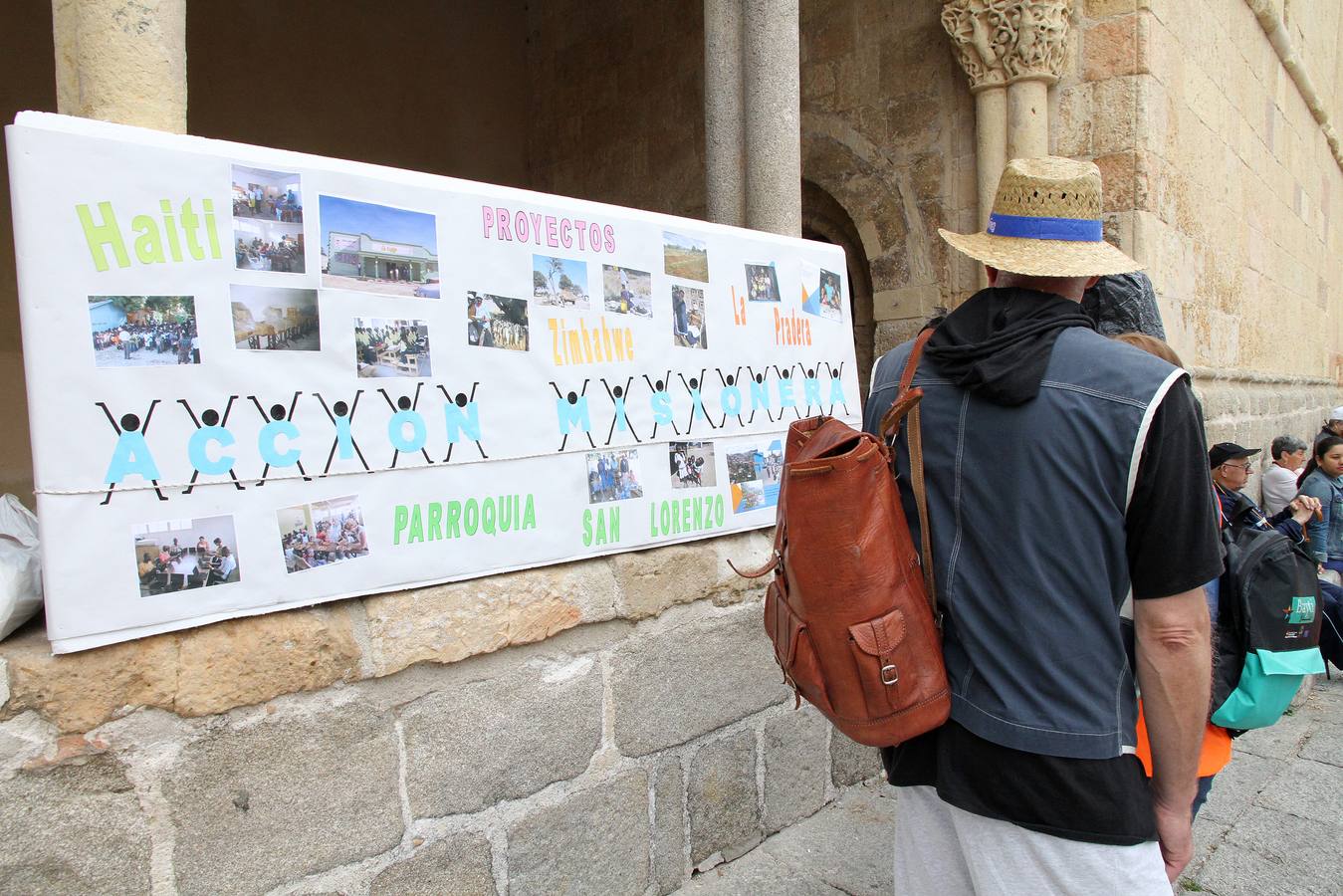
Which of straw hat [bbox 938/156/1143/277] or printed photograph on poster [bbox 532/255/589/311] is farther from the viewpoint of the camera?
printed photograph on poster [bbox 532/255/589/311]

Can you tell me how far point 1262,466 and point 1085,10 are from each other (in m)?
4.04

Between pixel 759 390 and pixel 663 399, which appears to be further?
pixel 759 390

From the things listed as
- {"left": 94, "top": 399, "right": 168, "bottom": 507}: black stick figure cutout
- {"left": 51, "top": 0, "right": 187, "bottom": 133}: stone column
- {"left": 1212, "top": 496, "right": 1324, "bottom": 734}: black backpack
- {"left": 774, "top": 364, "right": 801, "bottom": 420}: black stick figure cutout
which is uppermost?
{"left": 51, "top": 0, "right": 187, "bottom": 133}: stone column

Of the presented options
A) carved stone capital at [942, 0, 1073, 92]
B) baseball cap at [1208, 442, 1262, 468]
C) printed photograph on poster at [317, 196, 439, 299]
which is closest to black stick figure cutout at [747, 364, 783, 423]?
printed photograph on poster at [317, 196, 439, 299]

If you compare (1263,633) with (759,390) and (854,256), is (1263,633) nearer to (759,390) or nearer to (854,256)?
(759,390)

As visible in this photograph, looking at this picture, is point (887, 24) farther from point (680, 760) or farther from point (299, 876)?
point (299, 876)

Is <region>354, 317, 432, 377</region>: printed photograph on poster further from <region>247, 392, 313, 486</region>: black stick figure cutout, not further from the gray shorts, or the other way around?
the gray shorts

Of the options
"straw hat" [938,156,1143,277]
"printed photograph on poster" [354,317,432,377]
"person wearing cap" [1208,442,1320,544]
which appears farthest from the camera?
"person wearing cap" [1208,442,1320,544]

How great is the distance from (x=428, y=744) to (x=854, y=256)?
14.1 feet

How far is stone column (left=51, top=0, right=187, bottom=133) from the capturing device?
5.12ft

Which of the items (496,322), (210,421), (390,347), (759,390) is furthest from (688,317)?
(210,421)

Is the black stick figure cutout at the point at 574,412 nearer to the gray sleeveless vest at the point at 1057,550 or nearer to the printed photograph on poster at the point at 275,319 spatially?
the printed photograph on poster at the point at 275,319

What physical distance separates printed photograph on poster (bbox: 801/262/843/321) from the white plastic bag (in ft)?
6.70

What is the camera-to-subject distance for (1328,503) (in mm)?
5293
